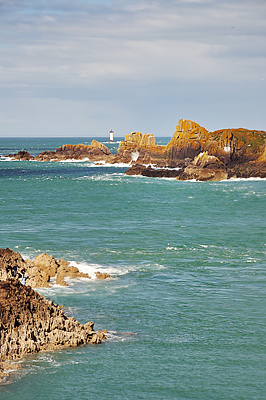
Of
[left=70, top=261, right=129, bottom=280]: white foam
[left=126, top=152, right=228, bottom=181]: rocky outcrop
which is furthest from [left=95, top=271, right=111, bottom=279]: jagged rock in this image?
[left=126, top=152, right=228, bottom=181]: rocky outcrop

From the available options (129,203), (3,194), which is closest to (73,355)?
(129,203)

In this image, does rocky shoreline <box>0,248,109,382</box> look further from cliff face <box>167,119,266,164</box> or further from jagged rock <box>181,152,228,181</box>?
cliff face <box>167,119,266,164</box>

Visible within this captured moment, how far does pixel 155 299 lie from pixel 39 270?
807 cm

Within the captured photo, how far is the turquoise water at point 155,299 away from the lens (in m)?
20.1

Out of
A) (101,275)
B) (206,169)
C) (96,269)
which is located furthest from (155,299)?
(206,169)

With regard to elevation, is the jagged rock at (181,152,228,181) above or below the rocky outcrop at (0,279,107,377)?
above

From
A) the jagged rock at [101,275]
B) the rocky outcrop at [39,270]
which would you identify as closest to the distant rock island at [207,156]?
the jagged rock at [101,275]

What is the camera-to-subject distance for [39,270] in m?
33.4

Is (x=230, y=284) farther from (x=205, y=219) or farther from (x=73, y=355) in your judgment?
(x=205, y=219)

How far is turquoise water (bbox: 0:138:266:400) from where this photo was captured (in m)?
20.1

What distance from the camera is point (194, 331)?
2548 cm

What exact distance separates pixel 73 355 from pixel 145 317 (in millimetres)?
6071

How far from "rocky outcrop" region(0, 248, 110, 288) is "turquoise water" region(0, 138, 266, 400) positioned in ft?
4.02

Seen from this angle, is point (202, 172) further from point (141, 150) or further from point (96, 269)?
point (96, 269)
